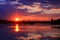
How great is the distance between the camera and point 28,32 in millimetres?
3537

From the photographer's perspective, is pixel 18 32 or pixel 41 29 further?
pixel 41 29

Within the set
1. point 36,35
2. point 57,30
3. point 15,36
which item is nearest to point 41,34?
point 36,35

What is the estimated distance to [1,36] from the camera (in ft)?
11.1

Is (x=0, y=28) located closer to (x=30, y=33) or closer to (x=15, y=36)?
(x=15, y=36)

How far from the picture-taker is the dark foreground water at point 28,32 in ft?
11.0

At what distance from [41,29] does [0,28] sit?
1074mm

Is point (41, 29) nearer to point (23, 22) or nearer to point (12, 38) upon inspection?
point (23, 22)

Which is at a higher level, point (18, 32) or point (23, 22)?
point (23, 22)

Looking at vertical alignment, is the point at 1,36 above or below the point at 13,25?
below

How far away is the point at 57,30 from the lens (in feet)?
11.7

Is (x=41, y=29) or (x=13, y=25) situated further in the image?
(x=41, y=29)

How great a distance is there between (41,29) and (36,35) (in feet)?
0.69

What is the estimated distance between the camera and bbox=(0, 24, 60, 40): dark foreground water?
3348 millimetres

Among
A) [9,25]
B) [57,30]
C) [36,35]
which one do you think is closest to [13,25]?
[9,25]
